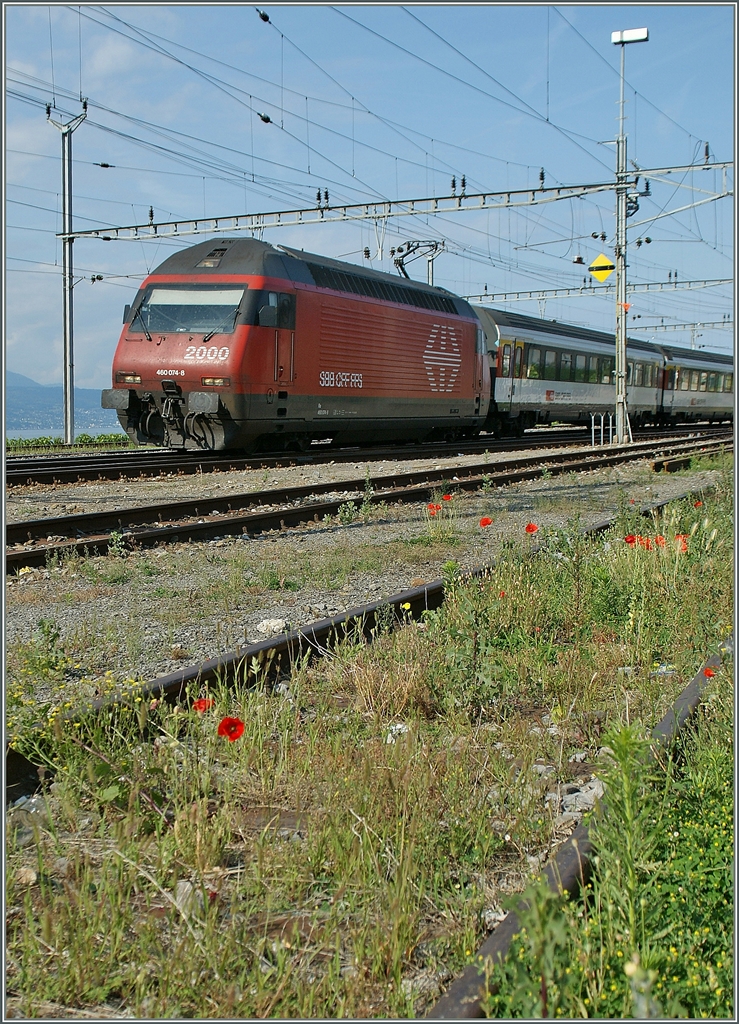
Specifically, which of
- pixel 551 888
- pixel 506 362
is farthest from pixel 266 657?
pixel 506 362

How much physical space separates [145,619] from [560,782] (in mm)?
3053

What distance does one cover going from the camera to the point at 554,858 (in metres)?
2.44

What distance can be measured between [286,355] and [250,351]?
1.02m

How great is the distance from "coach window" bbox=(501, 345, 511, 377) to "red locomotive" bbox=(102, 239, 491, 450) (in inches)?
306

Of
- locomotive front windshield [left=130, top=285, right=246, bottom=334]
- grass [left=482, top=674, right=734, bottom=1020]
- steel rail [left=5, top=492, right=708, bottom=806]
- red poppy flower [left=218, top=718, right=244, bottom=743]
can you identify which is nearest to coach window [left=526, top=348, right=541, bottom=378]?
locomotive front windshield [left=130, top=285, right=246, bottom=334]

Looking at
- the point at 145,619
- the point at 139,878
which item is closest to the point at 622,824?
the point at 139,878

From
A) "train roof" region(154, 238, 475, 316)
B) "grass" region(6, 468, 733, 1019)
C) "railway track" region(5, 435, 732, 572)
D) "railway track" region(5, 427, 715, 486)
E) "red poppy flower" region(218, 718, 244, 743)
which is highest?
"train roof" region(154, 238, 475, 316)

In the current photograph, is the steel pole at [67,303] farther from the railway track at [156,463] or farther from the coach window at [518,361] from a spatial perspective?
the coach window at [518,361]

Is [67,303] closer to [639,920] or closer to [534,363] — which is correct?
[534,363]

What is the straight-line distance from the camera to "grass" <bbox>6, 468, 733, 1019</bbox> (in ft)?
6.78

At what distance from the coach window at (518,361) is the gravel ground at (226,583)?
52.3 feet

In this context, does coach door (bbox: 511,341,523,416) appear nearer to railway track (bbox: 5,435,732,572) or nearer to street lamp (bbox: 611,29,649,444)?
street lamp (bbox: 611,29,649,444)

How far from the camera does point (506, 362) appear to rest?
2561 centimetres

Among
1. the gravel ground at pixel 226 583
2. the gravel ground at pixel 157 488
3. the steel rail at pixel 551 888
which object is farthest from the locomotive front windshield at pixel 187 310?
the steel rail at pixel 551 888
